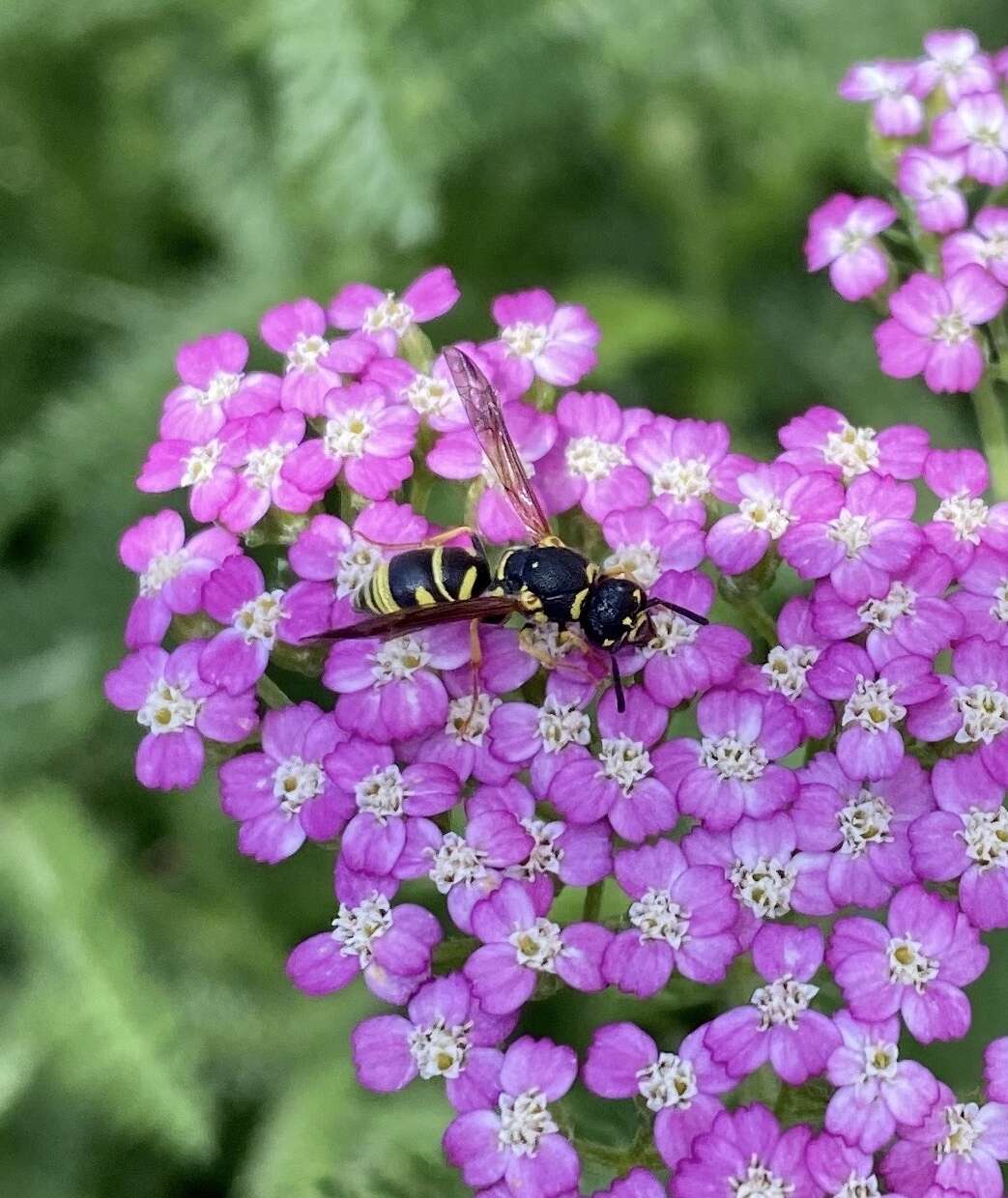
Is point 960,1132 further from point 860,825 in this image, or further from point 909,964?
point 860,825

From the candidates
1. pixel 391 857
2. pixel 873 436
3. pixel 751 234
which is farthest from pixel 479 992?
pixel 751 234

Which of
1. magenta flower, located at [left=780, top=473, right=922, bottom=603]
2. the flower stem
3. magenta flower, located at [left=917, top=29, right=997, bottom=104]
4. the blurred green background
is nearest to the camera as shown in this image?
magenta flower, located at [left=780, top=473, right=922, bottom=603]

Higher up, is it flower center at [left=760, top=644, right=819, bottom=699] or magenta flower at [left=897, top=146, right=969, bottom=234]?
magenta flower at [left=897, top=146, right=969, bottom=234]

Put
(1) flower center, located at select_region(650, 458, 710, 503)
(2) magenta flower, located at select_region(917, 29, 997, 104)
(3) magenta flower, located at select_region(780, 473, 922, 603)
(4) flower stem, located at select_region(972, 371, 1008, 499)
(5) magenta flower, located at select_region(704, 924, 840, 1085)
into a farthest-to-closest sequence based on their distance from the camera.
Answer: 1. (2) magenta flower, located at select_region(917, 29, 997, 104)
2. (4) flower stem, located at select_region(972, 371, 1008, 499)
3. (1) flower center, located at select_region(650, 458, 710, 503)
4. (3) magenta flower, located at select_region(780, 473, 922, 603)
5. (5) magenta flower, located at select_region(704, 924, 840, 1085)

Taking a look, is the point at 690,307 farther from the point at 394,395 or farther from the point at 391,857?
the point at 391,857

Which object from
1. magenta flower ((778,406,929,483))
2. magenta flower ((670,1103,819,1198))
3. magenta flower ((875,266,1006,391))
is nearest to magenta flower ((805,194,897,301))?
magenta flower ((875,266,1006,391))

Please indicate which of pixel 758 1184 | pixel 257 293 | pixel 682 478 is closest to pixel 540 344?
pixel 682 478

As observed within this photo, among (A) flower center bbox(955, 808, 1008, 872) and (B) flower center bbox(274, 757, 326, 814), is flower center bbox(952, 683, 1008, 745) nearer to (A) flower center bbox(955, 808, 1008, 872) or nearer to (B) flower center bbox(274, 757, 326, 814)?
(A) flower center bbox(955, 808, 1008, 872)

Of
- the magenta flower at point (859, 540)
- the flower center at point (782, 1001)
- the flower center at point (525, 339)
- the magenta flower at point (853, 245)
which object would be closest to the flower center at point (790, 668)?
the magenta flower at point (859, 540)
